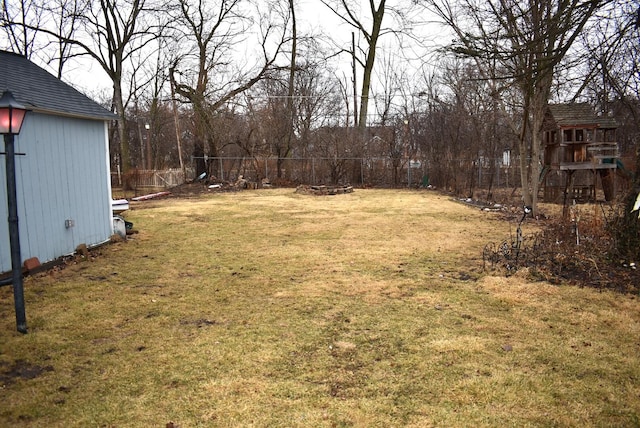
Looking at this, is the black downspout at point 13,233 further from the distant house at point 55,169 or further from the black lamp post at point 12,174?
the distant house at point 55,169

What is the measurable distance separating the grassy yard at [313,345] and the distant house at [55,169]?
69cm

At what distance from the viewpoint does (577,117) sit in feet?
53.4

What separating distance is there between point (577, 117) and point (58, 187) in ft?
53.4

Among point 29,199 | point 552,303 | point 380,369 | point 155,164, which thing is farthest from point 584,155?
point 155,164

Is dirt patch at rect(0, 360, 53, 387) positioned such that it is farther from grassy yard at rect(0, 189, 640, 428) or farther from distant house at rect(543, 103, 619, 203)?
distant house at rect(543, 103, 619, 203)

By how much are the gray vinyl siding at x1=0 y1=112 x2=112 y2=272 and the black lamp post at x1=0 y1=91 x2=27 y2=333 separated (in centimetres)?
231

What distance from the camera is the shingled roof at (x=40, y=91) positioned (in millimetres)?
7041

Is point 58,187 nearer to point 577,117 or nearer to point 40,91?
point 40,91

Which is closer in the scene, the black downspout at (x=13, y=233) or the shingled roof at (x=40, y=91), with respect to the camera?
the black downspout at (x=13, y=233)

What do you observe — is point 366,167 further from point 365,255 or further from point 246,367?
point 246,367

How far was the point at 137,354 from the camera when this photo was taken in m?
4.09

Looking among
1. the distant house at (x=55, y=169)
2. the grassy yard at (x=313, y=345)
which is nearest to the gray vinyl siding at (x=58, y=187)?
the distant house at (x=55, y=169)

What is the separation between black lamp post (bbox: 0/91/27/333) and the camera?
4.45 metres

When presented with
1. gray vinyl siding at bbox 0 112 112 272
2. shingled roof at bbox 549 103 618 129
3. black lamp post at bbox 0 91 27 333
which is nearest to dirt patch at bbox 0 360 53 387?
black lamp post at bbox 0 91 27 333
